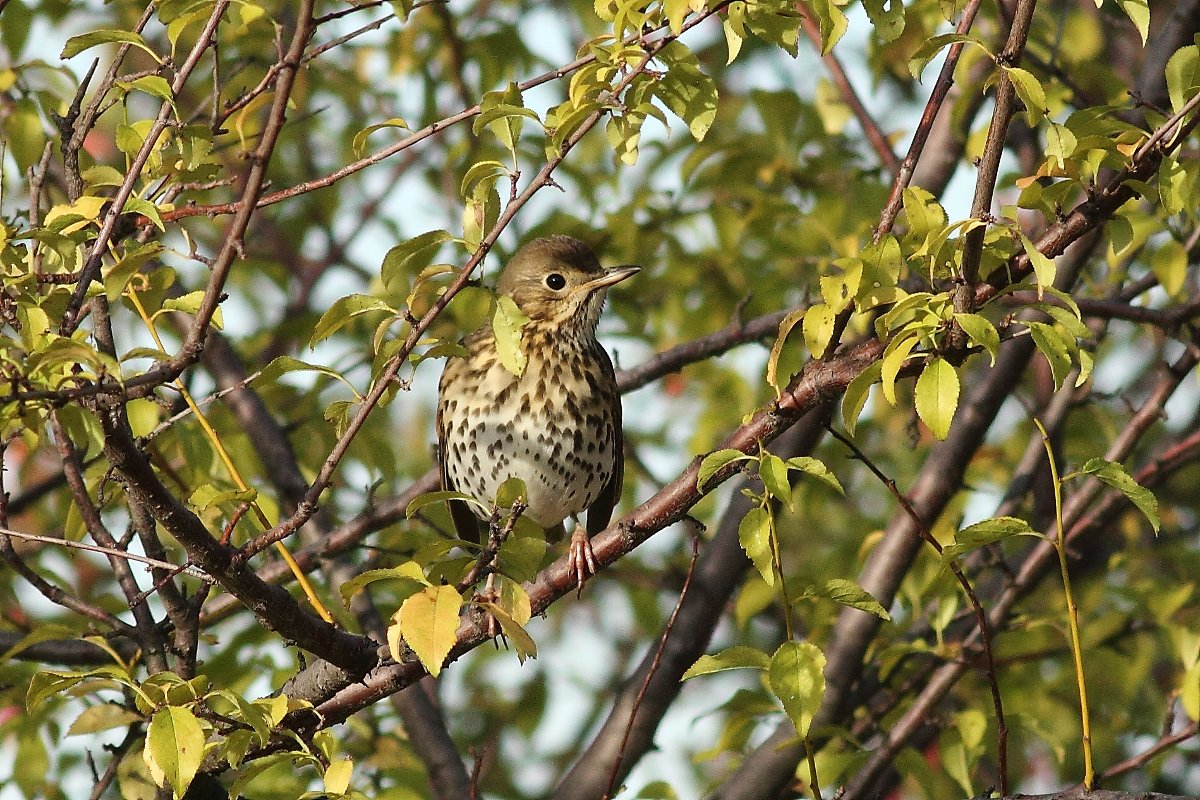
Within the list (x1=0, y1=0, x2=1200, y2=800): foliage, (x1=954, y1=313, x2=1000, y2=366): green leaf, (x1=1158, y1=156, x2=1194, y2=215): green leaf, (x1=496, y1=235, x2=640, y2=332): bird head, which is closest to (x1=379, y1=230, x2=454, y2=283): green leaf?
(x1=0, y1=0, x2=1200, y2=800): foliage

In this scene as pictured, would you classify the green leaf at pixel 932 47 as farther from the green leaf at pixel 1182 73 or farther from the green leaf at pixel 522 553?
the green leaf at pixel 522 553

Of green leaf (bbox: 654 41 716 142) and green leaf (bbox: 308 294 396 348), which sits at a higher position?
green leaf (bbox: 654 41 716 142)

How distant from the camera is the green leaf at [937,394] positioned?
2740 millimetres

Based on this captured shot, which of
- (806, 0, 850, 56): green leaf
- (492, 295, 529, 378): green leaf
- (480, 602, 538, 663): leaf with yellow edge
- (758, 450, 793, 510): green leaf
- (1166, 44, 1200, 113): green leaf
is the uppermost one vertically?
(806, 0, 850, 56): green leaf

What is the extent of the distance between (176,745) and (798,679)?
123 cm

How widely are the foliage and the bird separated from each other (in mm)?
214

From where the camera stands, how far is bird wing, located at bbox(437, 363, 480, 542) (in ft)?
19.4

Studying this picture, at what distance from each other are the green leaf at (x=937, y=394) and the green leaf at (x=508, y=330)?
80cm

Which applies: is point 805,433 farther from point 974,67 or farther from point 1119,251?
point 1119,251

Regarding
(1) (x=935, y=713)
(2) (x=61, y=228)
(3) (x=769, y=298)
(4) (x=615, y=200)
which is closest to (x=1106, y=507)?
(1) (x=935, y=713)

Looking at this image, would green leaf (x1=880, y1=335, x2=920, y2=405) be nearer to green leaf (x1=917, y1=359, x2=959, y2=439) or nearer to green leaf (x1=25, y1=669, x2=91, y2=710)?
green leaf (x1=917, y1=359, x2=959, y2=439)

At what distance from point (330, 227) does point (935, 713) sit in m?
4.63

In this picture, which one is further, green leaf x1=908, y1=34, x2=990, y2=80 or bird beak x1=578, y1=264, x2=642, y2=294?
bird beak x1=578, y1=264, x2=642, y2=294

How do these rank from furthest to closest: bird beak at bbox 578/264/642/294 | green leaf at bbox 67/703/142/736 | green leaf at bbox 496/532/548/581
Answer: bird beak at bbox 578/264/642/294 → green leaf at bbox 67/703/142/736 → green leaf at bbox 496/532/548/581
